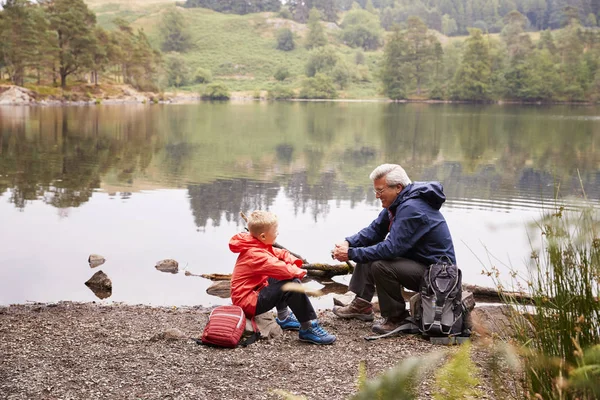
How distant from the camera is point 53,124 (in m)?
33.6

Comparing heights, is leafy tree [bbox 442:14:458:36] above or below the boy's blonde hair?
above

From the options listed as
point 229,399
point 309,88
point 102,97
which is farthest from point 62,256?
point 309,88

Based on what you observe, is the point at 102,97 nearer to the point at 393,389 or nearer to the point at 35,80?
the point at 35,80

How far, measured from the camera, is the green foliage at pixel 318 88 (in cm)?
10395

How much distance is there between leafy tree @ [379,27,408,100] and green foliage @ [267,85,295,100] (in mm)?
14854

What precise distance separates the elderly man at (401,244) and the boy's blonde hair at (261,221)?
0.87 m

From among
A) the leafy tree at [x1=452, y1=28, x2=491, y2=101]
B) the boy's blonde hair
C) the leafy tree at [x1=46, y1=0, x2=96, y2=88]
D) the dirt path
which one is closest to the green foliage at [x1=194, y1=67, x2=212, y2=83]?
the leafy tree at [x1=452, y1=28, x2=491, y2=101]

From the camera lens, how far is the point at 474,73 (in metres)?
88.2

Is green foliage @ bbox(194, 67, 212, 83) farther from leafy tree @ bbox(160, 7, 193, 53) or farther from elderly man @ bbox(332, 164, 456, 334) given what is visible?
elderly man @ bbox(332, 164, 456, 334)

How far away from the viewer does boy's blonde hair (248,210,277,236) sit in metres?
5.39

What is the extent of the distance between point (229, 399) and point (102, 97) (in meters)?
68.1

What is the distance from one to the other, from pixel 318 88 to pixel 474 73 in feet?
87.5

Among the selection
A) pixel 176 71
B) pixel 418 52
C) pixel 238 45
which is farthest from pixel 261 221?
pixel 238 45

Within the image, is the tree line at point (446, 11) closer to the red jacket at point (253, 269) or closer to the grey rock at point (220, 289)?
the grey rock at point (220, 289)
